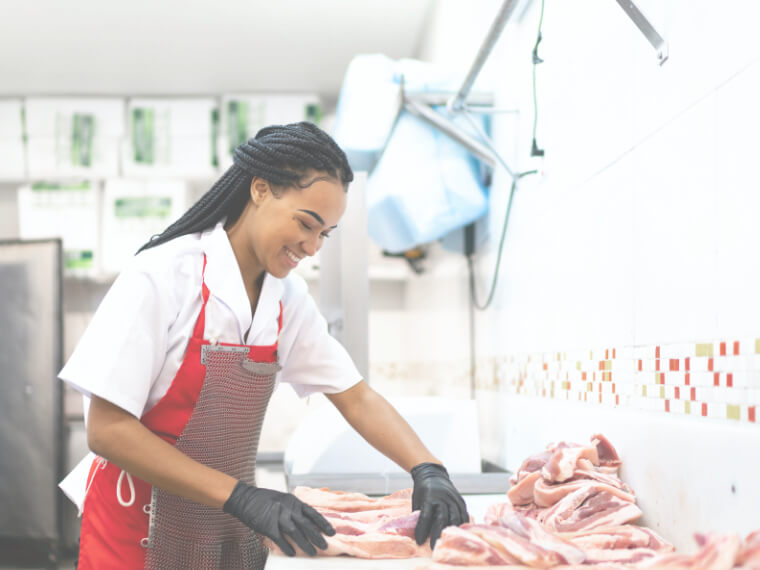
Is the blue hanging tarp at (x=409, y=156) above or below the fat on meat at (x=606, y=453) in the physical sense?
above

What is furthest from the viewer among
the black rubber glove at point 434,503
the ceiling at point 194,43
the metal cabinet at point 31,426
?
the metal cabinet at point 31,426

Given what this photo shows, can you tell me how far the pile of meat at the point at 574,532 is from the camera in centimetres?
92

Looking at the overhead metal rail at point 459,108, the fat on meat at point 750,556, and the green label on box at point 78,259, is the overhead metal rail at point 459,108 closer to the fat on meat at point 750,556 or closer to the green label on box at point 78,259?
the fat on meat at point 750,556

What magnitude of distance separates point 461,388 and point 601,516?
195 centimetres

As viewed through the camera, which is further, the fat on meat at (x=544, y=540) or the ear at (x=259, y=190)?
the ear at (x=259, y=190)

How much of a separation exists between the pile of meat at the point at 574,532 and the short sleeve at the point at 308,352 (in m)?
0.44

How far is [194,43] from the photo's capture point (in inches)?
163

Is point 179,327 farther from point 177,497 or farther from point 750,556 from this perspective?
point 750,556

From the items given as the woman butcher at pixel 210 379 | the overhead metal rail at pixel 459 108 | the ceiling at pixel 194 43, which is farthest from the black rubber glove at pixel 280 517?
the ceiling at pixel 194 43

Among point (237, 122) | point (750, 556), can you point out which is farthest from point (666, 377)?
point (237, 122)

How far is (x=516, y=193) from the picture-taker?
2.28m

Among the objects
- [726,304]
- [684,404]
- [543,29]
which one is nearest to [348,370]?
[684,404]

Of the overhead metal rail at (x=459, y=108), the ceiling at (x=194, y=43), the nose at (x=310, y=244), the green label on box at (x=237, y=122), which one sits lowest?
the nose at (x=310, y=244)

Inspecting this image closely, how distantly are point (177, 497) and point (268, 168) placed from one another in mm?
635
